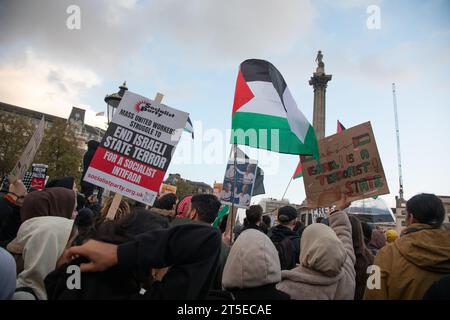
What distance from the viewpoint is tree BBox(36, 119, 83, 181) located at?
2889 centimetres

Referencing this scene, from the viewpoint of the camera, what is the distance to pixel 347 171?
16.3 feet

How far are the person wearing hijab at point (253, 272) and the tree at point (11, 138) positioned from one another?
1214 inches

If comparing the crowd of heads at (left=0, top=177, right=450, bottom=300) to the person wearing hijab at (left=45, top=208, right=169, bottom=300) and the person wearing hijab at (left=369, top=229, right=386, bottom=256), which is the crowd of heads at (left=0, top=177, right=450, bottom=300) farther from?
the person wearing hijab at (left=369, top=229, right=386, bottom=256)

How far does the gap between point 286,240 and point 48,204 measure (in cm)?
288

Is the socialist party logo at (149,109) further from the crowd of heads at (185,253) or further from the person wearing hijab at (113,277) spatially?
the person wearing hijab at (113,277)

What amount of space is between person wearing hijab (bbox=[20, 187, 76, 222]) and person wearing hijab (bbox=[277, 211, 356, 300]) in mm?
2124

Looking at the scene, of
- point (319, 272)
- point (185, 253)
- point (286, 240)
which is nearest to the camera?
point (185, 253)

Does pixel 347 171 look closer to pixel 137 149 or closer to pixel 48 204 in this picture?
pixel 137 149

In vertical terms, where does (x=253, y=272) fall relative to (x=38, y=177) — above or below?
below

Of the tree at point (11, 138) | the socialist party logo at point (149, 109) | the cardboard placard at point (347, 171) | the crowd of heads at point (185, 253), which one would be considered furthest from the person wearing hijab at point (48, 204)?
the tree at point (11, 138)

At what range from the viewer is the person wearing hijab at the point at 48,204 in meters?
2.98

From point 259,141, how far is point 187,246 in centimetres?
352

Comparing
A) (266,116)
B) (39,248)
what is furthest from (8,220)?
(266,116)
